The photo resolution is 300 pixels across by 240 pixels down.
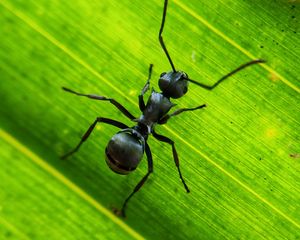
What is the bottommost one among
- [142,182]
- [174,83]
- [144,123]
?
[142,182]

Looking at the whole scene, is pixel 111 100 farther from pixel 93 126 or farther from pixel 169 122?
pixel 169 122

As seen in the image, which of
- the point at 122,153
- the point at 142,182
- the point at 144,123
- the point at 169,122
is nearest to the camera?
the point at 122,153

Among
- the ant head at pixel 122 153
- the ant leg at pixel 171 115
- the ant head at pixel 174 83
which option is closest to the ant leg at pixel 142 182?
the ant head at pixel 122 153

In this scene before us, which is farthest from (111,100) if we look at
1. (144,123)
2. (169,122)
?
(169,122)

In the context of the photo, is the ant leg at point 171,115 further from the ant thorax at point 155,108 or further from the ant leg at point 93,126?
the ant leg at point 93,126

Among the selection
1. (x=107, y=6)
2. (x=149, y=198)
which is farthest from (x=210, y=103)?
(x=107, y=6)

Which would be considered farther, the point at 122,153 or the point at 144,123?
the point at 144,123

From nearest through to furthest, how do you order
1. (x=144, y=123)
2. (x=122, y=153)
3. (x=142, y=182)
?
(x=122, y=153) < (x=142, y=182) < (x=144, y=123)
